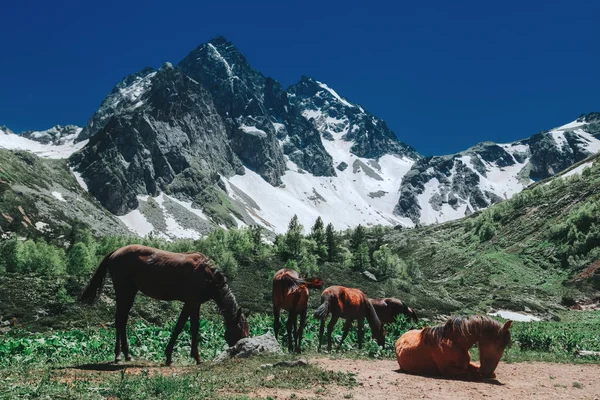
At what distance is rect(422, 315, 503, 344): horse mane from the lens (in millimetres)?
11109

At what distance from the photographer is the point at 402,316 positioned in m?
21.0

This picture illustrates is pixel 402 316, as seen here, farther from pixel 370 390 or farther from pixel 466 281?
pixel 466 281

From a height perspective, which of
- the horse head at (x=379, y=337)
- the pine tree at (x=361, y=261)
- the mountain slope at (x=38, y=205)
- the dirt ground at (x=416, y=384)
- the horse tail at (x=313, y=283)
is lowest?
the dirt ground at (x=416, y=384)

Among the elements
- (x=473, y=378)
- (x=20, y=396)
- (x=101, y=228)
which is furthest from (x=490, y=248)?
(x=101, y=228)

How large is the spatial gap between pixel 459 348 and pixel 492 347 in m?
0.84

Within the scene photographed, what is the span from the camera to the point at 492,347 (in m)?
11.3

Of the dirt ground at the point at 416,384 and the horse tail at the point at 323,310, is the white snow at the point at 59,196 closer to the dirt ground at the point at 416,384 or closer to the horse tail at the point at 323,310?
the horse tail at the point at 323,310

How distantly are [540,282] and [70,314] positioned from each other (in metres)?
71.8

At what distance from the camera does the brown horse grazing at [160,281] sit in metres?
12.5

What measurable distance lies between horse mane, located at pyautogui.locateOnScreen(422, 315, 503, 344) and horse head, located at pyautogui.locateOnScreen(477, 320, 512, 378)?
3.8 inches

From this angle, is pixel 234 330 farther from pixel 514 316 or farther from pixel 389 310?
pixel 514 316

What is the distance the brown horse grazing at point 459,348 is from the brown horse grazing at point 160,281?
6039 mm

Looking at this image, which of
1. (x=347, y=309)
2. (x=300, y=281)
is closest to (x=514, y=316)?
(x=347, y=309)

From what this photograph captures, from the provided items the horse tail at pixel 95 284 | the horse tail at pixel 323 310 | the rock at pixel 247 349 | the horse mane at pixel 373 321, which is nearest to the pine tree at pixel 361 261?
the horse mane at pixel 373 321
